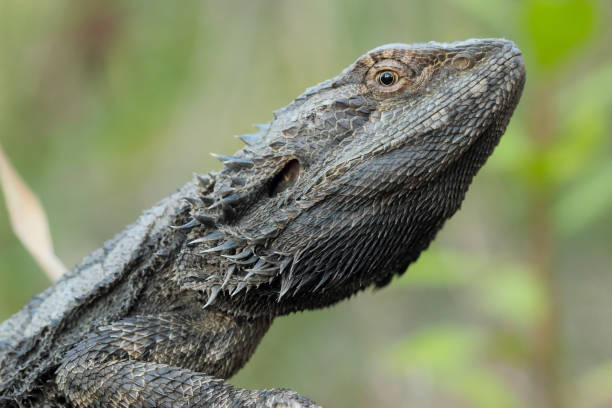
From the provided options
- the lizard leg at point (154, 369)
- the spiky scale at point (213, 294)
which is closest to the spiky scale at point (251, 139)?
the spiky scale at point (213, 294)

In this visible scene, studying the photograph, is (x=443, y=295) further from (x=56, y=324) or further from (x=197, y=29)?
(x=56, y=324)

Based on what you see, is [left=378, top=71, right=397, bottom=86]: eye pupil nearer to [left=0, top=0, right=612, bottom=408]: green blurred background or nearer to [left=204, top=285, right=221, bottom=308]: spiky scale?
[left=204, top=285, right=221, bottom=308]: spiky scale

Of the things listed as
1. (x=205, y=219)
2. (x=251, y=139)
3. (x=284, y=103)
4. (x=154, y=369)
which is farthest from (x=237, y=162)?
(x=284, y=103)

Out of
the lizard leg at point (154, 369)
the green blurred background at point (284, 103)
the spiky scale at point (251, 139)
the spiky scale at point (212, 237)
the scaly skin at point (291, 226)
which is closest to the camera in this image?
the lizard leg at point (154, 369)

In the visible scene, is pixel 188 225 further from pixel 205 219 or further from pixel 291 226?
pixel 291 226

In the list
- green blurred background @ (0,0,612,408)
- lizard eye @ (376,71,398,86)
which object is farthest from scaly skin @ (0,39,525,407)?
green blurred background @ (0,0,612,408)

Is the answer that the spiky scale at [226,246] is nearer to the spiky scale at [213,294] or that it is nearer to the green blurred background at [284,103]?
the spiky scale at [213,294]
